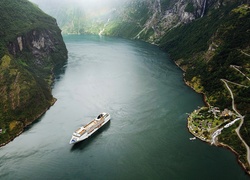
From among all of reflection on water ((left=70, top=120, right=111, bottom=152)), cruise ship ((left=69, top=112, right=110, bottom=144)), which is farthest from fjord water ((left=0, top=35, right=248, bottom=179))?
cruise ship ((left=69, top=112, right=110, bottom=144))

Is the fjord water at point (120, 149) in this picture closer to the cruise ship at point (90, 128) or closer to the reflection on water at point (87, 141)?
the reflection on water at point (87, 141)

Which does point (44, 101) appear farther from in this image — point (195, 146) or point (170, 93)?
point (195, 146)

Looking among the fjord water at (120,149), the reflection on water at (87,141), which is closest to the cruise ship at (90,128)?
the reflection on water at (87,141)

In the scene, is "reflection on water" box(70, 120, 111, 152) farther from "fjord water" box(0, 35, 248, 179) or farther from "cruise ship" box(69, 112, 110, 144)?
"cruise ship" box(69, 112, 110, 144)

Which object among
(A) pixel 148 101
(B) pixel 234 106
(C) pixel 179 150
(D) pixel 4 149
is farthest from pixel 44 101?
(B) pixel 234 106

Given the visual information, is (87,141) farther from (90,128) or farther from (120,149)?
(120,149)

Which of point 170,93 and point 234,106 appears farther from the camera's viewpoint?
point 170,93

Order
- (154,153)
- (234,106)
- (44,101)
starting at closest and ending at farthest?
1. (154,153)
2. (234,106)
3. (44,101)

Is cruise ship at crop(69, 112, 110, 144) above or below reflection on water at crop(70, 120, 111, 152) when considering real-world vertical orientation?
above
